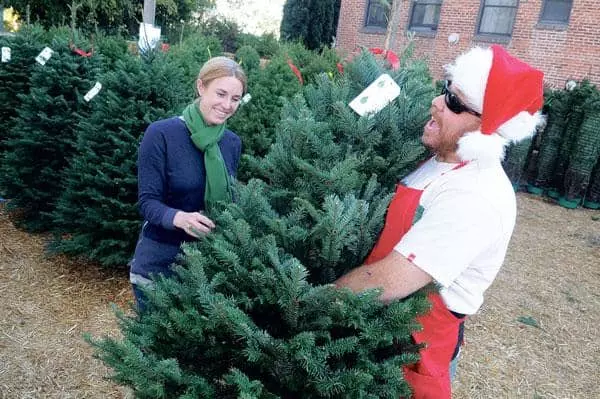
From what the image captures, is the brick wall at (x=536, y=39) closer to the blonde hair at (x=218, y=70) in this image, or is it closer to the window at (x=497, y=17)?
the window at (x=497, y=17)

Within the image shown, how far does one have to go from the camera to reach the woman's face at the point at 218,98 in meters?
2.54

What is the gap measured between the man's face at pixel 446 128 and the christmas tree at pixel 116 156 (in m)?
3.11

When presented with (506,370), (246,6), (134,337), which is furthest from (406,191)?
(246,6)

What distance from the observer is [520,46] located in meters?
13.6

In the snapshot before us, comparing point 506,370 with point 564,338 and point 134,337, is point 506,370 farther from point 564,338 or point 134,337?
point 134,337

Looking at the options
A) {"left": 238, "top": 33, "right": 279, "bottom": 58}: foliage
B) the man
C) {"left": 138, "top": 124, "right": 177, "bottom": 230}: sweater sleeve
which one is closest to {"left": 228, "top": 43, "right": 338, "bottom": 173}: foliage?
{"left": 138, "top": 124, "right": 177, "bottom": 230}: sweater sleeve

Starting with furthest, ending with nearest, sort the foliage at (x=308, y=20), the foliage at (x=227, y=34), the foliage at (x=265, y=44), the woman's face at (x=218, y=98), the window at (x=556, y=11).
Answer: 1. the foliage at (x=227, y=34)
2. the foliage at (x=308, y=20)
3. the foliage at (x=265, y=44)
4. the window at (x=556, y=11)
5. the woman's face at (x=218, y=98)

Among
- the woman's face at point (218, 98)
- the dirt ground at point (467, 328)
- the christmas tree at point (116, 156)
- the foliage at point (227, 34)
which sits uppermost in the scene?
the foliage at point (227, 34)

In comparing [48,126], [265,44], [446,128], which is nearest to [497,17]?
[265,44]

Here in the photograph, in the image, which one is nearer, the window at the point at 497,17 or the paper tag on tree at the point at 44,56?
the paper tag on tree at the point at 44,56

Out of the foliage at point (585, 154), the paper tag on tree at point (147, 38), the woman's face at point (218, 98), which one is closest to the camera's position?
the woman's face at point (218, 98)

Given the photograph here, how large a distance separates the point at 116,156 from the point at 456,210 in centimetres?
360

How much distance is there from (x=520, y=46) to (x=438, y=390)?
1439 centimetres

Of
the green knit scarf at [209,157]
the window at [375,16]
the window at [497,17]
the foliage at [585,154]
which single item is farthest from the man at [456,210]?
the window at [375,16]
